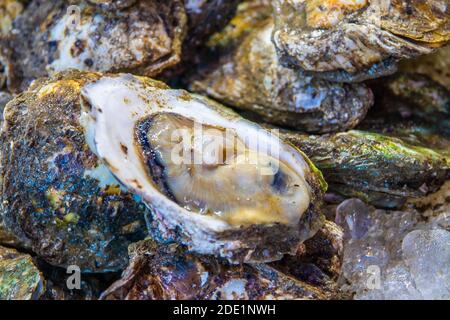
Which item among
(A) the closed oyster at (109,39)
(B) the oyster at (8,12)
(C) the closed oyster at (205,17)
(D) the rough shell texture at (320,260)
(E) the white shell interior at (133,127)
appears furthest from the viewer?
(B) the oyster at (8,12)

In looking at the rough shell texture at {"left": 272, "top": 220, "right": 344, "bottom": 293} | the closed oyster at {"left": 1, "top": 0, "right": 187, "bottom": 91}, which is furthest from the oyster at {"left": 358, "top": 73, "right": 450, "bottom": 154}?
the closed oyster at {"left": 1, "top": 0, "right": 187, "bottom": 91}

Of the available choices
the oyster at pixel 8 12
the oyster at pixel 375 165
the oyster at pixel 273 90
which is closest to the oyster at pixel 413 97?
the oyster at pixel 273 90

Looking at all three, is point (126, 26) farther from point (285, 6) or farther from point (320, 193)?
point (320, 193)

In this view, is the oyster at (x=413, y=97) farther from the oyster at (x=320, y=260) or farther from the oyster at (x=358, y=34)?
the oyster at (x=320, y=260)

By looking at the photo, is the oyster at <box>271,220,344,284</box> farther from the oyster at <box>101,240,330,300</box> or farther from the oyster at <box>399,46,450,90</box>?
the oyster at <box>399,46,450,90</box>
